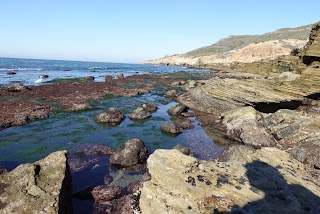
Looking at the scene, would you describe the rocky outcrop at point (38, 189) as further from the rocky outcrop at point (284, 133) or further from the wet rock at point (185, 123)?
the wet rock at point (185, 123)

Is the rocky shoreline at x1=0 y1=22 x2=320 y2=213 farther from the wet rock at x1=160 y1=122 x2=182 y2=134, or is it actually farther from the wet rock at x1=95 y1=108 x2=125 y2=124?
the wet rock at x1=95 y1=108 x2=125 y2=124

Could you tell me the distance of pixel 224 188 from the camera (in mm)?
8867

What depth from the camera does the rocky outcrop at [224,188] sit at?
8.07 metres

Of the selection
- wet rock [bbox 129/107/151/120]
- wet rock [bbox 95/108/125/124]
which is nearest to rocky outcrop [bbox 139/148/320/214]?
wet rock [bbox 95/108/125/124]

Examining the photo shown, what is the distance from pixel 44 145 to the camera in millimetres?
17750

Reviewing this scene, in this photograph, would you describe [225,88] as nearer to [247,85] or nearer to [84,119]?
[247,85]

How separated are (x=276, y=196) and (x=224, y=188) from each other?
5.99 ft

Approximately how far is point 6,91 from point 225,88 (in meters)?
32.4

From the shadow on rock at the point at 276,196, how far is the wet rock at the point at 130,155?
22.9 feet

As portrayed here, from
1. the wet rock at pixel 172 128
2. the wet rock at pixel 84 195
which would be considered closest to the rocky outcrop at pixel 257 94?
the wet rock at pixel 172 128

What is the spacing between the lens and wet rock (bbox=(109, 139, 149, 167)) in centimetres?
1477

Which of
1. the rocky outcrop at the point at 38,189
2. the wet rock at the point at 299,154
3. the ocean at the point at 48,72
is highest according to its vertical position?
the rocky outcrop at the point at 38,189

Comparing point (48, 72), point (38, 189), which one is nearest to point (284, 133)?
point (38, 189)

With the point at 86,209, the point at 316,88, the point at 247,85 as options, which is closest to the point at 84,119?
the point at 86,209
